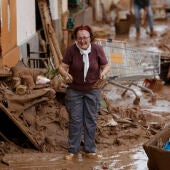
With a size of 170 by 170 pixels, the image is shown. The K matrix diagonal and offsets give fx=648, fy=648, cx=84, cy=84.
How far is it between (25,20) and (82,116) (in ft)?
17.0

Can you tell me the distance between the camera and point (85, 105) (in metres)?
7.89

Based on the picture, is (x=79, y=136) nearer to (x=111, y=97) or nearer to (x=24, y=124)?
(x=24, y=124)

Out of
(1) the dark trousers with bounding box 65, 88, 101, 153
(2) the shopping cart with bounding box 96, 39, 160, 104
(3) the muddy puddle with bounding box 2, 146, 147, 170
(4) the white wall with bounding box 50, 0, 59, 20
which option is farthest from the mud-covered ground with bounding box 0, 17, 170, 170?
(4) the white wall with bounding box 50, 0, 59, 20

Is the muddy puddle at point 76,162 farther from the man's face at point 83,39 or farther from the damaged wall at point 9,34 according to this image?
the damaged wall at point 9,34

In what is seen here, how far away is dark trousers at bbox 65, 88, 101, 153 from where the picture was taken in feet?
25.6

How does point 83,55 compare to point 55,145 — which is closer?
point 83,55

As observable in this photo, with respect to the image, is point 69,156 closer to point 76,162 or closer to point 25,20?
point 76,162

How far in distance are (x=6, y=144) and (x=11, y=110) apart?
1.43 feet

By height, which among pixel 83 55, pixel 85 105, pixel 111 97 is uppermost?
pixel 83 55

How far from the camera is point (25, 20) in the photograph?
12.7 meters

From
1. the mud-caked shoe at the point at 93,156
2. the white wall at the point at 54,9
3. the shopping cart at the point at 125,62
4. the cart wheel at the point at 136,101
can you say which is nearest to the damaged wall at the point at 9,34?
the shopping cart at the point at 125,62

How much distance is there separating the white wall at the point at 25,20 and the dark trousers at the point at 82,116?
13.2ft

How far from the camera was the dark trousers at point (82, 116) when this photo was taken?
7812 mm

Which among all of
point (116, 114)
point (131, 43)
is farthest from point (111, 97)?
point (131, 43)
